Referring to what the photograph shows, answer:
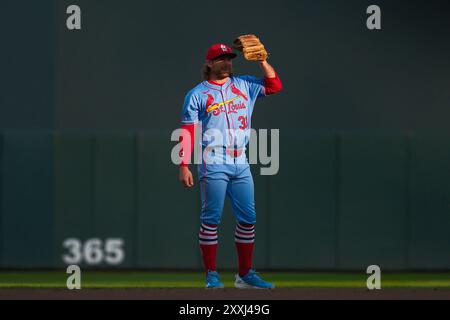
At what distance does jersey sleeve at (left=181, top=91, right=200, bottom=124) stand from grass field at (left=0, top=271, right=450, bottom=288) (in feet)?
5.82

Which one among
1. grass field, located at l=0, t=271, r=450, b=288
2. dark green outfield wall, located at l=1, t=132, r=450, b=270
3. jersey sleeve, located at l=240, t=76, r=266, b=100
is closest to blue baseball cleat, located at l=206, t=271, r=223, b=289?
grass field, located at l=0, t=271, r=450, b=288

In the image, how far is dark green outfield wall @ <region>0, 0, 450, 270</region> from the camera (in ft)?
32.6

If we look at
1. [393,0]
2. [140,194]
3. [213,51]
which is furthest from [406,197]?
[213,51]

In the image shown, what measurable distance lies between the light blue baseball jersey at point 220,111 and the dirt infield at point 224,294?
118 centimetres

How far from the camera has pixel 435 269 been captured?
10000 millimetres

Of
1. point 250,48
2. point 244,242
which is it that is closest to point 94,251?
point 244,242

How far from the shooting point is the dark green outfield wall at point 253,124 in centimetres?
994

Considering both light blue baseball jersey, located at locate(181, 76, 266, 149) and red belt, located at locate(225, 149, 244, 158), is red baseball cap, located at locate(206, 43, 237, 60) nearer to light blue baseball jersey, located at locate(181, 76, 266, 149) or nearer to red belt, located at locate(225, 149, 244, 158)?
light blue baseball jersey, located at locate(181, 76, 266, 149)

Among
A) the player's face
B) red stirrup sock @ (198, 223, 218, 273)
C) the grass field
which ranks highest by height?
the player's face

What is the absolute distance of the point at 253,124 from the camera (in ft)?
33.4

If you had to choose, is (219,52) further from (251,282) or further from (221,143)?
(251,282)

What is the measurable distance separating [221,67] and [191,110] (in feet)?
1.49

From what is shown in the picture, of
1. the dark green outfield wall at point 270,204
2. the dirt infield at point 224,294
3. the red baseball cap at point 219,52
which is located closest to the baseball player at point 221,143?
the red baseball cap at point 219,52

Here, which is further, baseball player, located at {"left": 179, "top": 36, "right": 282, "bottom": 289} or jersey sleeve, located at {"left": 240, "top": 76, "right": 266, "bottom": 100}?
jersey sleeve, located at {"left": 240, "top": 76, "right": 266, "bottom": 100}
